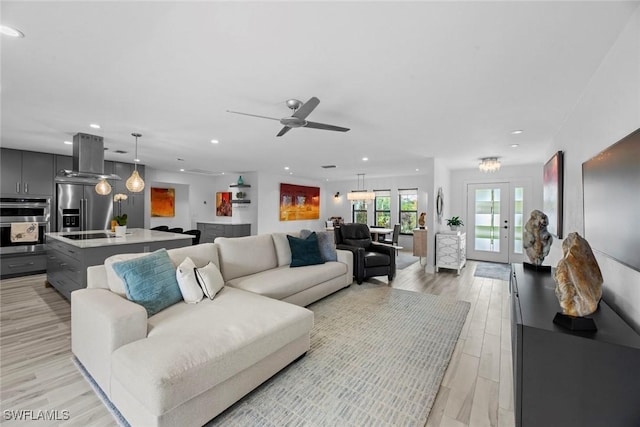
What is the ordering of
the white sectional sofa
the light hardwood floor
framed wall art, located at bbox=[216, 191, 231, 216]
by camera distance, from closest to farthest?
the white sectional sofa, the light hardwood floor, framed wall art, located at bbox=[216, 191, 231, 216]

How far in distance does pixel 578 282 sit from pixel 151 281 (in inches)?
113

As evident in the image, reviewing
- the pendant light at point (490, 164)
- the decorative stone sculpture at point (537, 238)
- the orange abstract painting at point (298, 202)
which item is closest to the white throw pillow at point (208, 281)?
the decorative stone sculpture at point (537, 238)

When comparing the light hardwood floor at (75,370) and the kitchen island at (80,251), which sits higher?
the kitchen island at (80,251)

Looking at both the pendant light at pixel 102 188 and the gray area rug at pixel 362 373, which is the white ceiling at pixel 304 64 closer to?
the pendant light at pixel 102 188

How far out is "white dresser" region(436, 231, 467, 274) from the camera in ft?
17.8

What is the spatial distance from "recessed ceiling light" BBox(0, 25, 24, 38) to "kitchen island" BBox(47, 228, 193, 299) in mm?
2303

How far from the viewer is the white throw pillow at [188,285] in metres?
2.36

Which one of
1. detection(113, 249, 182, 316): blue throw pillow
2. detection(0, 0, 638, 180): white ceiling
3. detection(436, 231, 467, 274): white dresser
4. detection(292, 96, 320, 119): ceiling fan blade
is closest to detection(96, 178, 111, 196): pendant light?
detection(0, 0, 638, 180): white ceiling

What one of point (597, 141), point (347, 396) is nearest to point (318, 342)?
point (347, 396)

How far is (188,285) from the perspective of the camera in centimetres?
237

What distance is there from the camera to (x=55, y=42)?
1771 mm

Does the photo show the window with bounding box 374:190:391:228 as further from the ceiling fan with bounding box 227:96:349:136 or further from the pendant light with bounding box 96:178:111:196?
the pendant light with bounding box 96:178:111:196

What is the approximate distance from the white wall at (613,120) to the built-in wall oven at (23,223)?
25.2 feet

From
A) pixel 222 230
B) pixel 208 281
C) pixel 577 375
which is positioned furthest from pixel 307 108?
pixel 222 230
